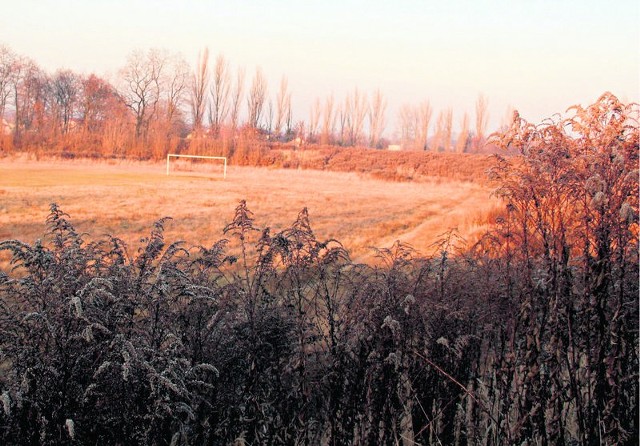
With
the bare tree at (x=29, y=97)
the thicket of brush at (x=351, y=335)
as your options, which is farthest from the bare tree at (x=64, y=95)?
the thicket of brush at (x=351, y=335)

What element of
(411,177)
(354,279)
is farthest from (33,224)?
(411,177)

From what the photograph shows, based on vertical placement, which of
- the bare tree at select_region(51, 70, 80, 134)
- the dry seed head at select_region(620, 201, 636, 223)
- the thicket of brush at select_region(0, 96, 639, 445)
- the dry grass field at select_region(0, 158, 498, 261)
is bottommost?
the dry grass field at select_region(0, 158, 498, 261)

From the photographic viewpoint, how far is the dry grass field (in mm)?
16719

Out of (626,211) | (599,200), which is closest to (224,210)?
(599,200)

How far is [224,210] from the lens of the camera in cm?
2203

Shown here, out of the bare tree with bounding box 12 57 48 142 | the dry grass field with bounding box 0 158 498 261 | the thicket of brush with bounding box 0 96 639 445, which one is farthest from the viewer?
the bare tree with bounding box 12 57 48 142

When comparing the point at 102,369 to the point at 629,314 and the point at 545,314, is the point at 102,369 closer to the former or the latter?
the point at 545,314

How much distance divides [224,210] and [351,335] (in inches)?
740

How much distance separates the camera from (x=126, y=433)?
293 cm

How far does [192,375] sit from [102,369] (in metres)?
0.50

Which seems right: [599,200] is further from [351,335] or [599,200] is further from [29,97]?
[29,97]

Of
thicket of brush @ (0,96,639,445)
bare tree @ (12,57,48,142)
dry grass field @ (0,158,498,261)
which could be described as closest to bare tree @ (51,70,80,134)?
bare tree @ (12,57,48,142)

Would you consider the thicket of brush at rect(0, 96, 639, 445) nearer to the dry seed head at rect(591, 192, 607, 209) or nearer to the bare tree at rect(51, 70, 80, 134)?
the dry seed head at rect(591, 192, 607, 209)

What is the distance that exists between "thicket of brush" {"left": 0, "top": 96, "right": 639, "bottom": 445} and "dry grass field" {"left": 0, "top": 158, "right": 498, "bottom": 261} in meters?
7.08
